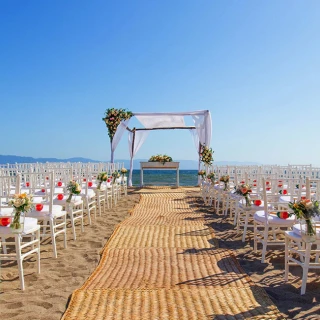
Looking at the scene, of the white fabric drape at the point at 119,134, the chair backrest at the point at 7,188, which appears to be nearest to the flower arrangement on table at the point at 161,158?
the white fabric drape at the point at 119,134

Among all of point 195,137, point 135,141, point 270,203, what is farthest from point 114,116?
point 270,203

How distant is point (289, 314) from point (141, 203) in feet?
21.1

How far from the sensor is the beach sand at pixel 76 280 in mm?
2566

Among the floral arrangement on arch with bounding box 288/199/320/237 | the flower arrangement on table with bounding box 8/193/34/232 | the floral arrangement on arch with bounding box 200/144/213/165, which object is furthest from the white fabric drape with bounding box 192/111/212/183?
the flower arrangement on table with bounding box 8/193/34/232

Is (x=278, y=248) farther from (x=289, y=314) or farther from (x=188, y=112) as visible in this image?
(x=188, y=112)

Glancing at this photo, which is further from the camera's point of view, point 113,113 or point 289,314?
point 113,113

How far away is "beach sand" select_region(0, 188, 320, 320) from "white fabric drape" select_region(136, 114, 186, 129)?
8533mm

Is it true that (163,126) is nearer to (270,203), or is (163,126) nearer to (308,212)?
(270,203)

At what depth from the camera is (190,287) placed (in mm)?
2971

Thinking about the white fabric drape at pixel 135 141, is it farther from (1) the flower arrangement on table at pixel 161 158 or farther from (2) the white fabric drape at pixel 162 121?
(1) the flower arrangement on table at pixel 161 158

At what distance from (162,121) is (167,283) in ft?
35.1

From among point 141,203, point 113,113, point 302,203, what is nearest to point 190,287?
point 302,203

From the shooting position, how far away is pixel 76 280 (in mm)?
3172

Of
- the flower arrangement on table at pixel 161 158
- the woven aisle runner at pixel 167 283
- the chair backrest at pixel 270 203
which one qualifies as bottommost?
the woven aisle runner at pixel 167 283
